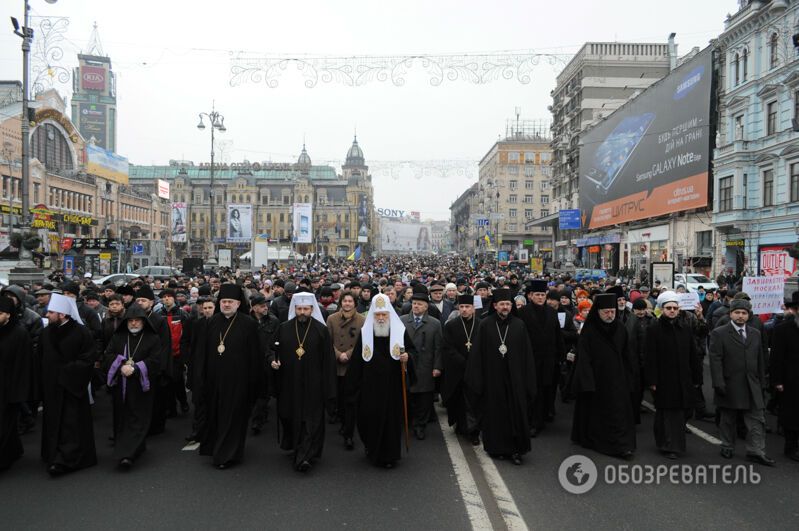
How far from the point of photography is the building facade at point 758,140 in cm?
2569

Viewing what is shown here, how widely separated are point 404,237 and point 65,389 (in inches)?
5555

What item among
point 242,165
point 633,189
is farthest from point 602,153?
point 242,165

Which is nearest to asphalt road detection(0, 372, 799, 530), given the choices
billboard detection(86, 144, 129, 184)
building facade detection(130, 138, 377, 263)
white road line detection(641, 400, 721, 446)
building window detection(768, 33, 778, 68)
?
white road line detection(641, 400, 721, 446)

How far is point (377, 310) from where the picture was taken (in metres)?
6.54

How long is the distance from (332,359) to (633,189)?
127 feet

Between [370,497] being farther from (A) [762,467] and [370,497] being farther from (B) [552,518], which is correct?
(A) [762,467]

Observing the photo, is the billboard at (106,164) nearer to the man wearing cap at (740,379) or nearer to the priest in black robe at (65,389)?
the priest in black robe at (65,389)

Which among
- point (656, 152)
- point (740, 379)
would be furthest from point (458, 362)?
point (656, 152)

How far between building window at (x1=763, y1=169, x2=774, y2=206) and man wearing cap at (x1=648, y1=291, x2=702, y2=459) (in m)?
24.5

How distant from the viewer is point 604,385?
6809 millimetres

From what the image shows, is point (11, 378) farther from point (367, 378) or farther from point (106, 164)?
point (106, 164)

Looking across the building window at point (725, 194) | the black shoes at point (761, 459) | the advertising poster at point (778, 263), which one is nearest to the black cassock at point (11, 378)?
the black shoes at point (761, 459)

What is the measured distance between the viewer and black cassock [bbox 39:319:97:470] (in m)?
6.08

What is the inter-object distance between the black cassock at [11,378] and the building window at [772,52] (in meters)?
30.0
